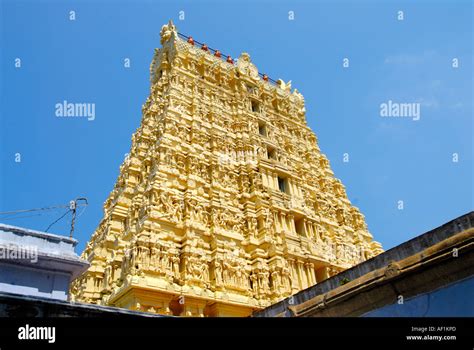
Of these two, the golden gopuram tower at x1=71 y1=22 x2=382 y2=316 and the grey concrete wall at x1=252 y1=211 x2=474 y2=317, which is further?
the golden gopuram tower at x1=71 y1=22 x2=382 y2=316

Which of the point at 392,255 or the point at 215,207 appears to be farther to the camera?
the point at 215,207

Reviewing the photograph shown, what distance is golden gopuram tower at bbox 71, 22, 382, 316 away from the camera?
18.5 m

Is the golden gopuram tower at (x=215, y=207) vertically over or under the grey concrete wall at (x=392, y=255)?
over

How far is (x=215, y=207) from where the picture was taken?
22.4 metres

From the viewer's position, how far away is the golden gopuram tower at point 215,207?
18484 millimetres

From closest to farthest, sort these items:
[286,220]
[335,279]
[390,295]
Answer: [390,295]
[335,279]
[286,220]

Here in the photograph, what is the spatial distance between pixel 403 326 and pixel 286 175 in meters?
21.5

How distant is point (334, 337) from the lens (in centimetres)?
660

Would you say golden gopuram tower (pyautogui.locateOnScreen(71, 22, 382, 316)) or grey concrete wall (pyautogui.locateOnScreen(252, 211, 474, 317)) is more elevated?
golden gopuram tower (pyautogui.locateOnScreen(71, 22, 382, 316))

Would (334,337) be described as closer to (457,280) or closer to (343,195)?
(457,280)

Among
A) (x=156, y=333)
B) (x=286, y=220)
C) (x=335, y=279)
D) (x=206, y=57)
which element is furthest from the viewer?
(x=206, y=57)

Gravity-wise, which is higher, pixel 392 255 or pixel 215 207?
pixel 215 207

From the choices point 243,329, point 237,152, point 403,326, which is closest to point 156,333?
point 243,329

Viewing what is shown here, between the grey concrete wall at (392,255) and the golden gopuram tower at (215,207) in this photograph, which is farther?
the golden gopuram tower at (215,207)
